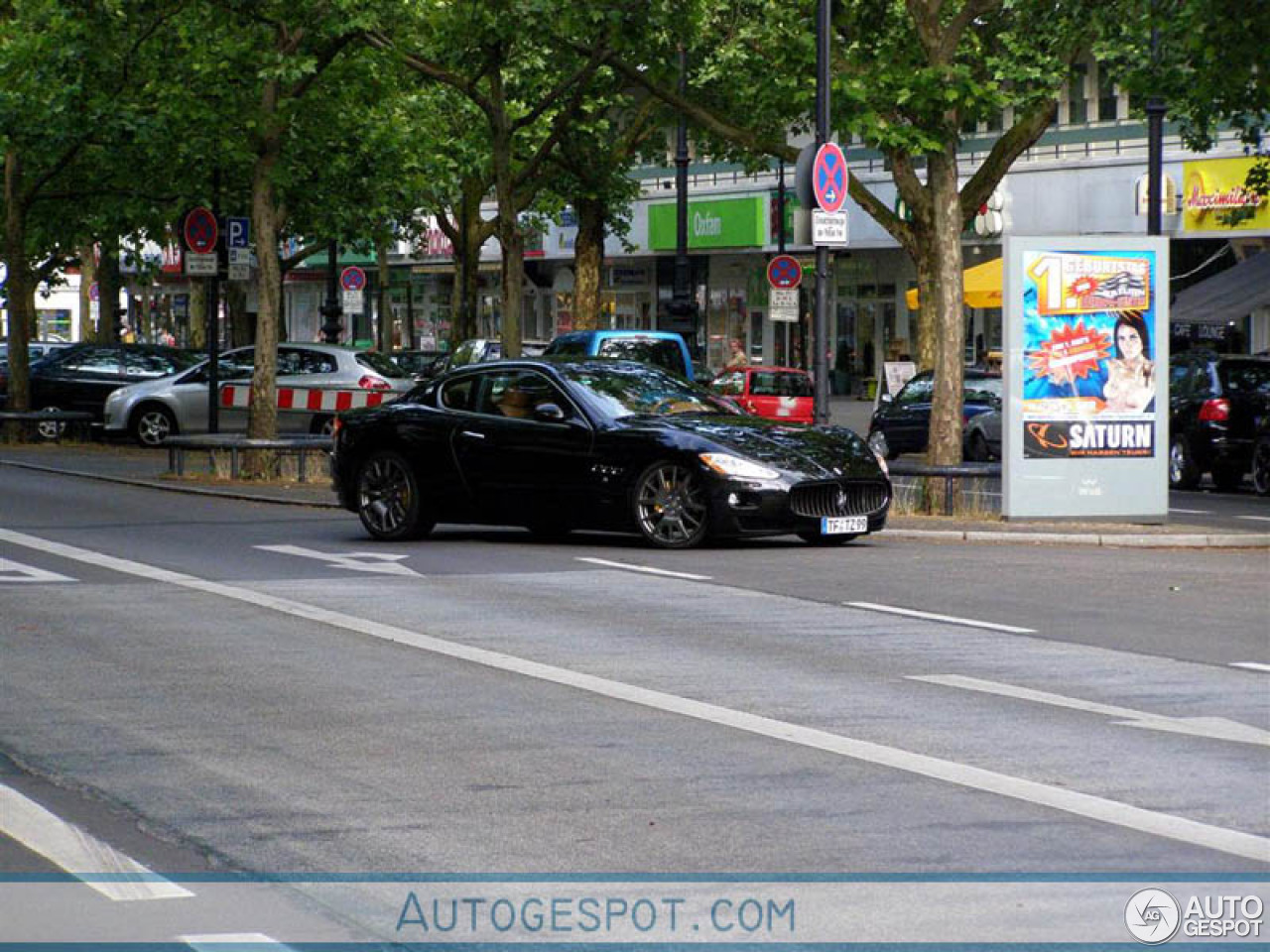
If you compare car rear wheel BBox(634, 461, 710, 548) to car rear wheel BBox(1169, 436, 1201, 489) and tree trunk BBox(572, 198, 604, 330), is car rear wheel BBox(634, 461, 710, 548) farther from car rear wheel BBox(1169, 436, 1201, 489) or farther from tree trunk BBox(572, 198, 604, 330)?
tree trunk BBox(572, 198, 604, 330)

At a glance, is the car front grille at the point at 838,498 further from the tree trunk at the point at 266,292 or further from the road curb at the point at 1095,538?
the tree trunk at the point at 266,292

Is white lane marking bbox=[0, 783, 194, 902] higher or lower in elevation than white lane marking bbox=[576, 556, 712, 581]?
lower

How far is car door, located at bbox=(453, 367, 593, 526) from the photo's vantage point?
18.3 m

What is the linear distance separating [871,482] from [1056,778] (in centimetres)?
1004

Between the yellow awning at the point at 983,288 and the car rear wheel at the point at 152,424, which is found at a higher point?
the yellow awning at the point at 983,288

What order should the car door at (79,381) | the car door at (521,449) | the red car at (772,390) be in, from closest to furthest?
the car door at (521,449), the red car at (772,390), the car door at (79,381)

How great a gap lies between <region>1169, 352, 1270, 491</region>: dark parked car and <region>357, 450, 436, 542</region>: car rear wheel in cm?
1315

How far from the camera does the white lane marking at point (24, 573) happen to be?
15.7 m

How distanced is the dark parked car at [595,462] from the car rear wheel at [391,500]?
0.04 ft

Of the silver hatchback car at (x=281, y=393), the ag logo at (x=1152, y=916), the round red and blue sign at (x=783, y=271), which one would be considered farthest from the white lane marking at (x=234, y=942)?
the round red and blue sign at (x=783, y=271)

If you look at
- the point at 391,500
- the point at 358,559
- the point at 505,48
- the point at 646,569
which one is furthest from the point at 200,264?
the point at 646,569

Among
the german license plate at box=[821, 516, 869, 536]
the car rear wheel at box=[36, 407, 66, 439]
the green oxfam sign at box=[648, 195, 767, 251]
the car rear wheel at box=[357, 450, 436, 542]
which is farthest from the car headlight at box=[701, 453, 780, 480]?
the green oxfam sign at box=[648, 195, 767, 251]

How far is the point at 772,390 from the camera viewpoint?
39094mm

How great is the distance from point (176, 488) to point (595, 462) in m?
9.89
